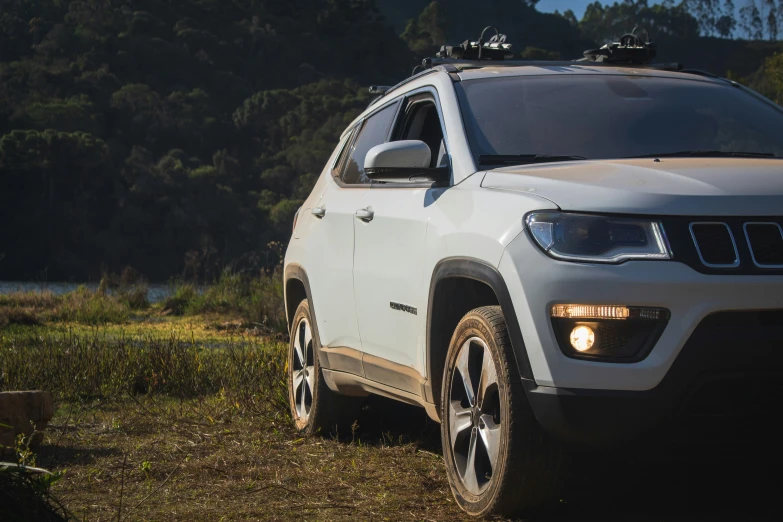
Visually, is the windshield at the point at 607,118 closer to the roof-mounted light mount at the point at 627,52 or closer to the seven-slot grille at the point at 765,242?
the roof-mounted light mount at the point at 627,52

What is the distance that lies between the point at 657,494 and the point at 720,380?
1299mm

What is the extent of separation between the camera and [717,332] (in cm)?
369

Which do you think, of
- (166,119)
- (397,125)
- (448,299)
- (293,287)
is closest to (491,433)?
(448,299)

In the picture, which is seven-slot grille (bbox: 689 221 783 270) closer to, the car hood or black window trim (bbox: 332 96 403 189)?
the car hood

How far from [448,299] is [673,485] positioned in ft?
4.24

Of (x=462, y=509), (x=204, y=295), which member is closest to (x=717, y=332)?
(x=462, y=509)

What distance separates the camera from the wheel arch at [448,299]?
4336 millimetres

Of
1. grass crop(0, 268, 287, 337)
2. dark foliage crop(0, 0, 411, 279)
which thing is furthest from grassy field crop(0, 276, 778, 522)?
dark foliage crop(0, 0, 411, 279)

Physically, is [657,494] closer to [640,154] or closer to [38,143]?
[640,154]

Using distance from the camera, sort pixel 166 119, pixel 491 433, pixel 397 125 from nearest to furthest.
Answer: pixel 491 433 < pixel 397 125 < pixel 166 119

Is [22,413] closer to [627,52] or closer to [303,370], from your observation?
[303,370]

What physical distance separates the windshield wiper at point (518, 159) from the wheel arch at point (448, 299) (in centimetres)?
51

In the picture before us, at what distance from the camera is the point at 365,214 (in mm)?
5668

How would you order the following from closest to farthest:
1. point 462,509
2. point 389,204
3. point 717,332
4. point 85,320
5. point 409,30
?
point 717,332
point 462,509
point 389,204
point 85,320
point 409,30
